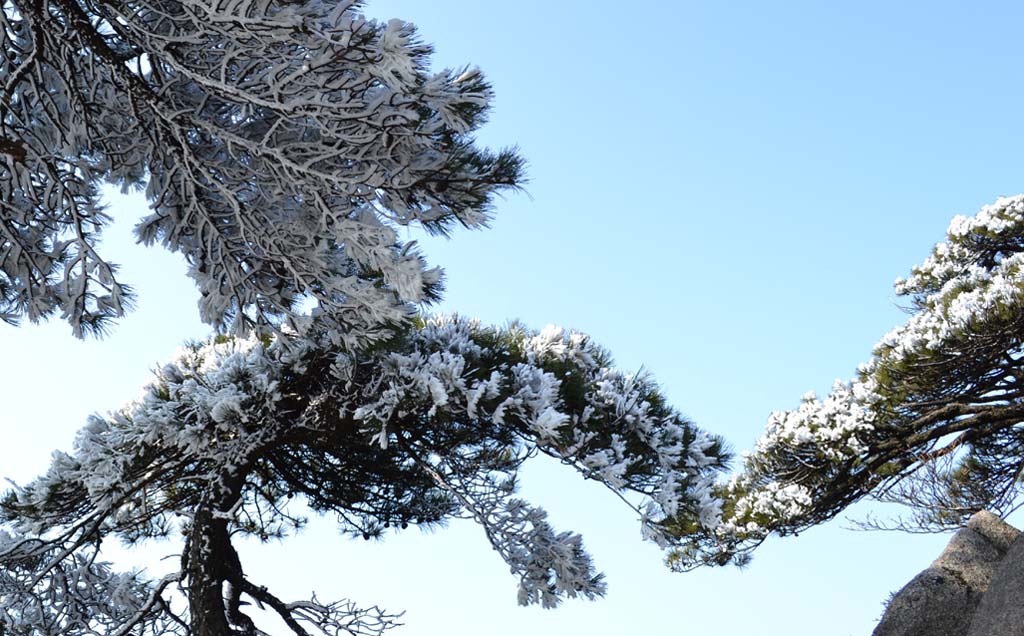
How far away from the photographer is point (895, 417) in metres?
9.68

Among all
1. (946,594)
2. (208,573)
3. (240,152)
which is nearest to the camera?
(240,152)

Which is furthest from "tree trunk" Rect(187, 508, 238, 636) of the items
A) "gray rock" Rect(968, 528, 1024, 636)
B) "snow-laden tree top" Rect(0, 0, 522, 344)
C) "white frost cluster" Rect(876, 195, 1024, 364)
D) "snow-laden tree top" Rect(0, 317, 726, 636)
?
"white frost cluster" Rect(876, 195, 1024, 364)

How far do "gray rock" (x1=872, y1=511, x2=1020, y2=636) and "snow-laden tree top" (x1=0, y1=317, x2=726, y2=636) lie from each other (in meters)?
2.46

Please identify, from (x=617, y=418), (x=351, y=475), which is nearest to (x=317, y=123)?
(x=617, y=418)

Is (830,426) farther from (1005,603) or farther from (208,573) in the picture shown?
(208,573)

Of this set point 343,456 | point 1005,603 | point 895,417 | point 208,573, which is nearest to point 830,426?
point 895,417

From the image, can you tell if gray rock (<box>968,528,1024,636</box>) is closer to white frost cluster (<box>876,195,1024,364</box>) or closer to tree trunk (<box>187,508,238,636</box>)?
white frost cluster (<box>876,195,1024,364</box>)

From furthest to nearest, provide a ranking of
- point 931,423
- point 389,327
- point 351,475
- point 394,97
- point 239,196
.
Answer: point 931,423 < point 351,475 < point 389,327 < point 239,196 < point 394,97

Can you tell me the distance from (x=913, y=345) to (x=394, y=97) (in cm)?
679

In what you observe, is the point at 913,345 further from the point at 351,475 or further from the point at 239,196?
the point at 239,196

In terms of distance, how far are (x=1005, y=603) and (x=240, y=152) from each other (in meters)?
6.73

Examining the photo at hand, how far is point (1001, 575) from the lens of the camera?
7.41m

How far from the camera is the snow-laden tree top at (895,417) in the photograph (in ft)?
29.8

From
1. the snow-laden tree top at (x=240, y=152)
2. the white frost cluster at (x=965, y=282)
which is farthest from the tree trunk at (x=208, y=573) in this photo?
the white frost cluster at (x=965, y=282)
